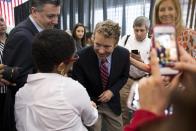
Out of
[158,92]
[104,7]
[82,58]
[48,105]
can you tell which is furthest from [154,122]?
[104,7]

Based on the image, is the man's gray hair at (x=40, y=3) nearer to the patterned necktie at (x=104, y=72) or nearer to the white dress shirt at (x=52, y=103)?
the patterned necktie at (x=104, y=72)

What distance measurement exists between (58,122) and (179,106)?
1.07 m

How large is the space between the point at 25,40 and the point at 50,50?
0.55 metres

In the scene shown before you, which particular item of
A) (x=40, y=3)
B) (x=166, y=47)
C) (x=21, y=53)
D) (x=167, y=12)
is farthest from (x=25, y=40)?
(x=166, y=47)

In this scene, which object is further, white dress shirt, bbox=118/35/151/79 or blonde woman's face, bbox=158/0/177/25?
white dress shirt, bbox=118/35/151/79

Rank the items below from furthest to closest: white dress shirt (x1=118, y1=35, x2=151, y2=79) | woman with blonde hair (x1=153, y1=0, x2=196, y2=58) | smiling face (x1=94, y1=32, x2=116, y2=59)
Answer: white dress shirt (x1=118, y1=35, x2=151, y2=79)
smiling face (x1=94, y1=32, x2=116, y2=59)
woman with blonde hair (x1=153, y1=0, x2=196, y2=58)

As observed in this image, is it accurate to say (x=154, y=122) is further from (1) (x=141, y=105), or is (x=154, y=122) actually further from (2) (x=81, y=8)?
(2) (x=81, y=8)

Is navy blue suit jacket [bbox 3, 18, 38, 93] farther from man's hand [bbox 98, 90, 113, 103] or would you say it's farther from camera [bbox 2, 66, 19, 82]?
man's hand [bbox 98, 90, 113, 103]

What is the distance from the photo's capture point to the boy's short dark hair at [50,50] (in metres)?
1.56

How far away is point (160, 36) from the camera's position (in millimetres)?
1129

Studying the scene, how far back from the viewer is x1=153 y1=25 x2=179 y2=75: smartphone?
1.03 meters

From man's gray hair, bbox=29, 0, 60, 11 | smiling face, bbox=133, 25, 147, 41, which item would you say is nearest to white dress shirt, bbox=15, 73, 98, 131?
man's gray hair, bbox=29, 0, 60, 11

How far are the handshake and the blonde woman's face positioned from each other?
1.08 meters

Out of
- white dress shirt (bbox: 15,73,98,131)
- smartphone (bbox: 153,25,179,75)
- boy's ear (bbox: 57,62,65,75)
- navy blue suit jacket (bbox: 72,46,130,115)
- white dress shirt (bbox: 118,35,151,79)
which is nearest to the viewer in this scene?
smartphone (bbox: 153,25,179,75)
